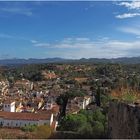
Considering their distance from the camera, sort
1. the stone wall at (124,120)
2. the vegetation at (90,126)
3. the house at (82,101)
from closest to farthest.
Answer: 1. the stone wall at (124,120)
2. the vegetation at (90,126)
3. the house at (82,101)

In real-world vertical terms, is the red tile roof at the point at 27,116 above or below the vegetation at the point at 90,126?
below

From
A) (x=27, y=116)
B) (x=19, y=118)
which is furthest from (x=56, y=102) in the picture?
(x=19, y=118)

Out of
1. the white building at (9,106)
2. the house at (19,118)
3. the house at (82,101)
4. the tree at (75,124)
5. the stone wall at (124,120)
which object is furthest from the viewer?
the house at (82,101)

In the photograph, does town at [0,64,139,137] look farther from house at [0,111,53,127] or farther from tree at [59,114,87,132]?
tree at [59,114,87,132]

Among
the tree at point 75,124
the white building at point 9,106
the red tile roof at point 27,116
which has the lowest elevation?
the white building at point 9,106

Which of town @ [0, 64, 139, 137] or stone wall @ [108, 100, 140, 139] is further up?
stone wall @ [108, 100, 140, 139]

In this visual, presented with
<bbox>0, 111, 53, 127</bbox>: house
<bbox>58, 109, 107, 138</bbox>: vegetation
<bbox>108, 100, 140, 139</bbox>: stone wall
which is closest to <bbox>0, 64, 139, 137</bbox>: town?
<bbox>0, 111, 53, 127</bbox>: house

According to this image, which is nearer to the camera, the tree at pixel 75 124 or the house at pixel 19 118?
the tree at pixel 75 124

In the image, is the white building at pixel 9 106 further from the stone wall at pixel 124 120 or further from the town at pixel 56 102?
the stone wall at pixel 124 120

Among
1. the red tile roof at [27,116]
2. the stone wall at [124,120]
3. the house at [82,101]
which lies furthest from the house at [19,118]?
the stone wall at [124,120]
